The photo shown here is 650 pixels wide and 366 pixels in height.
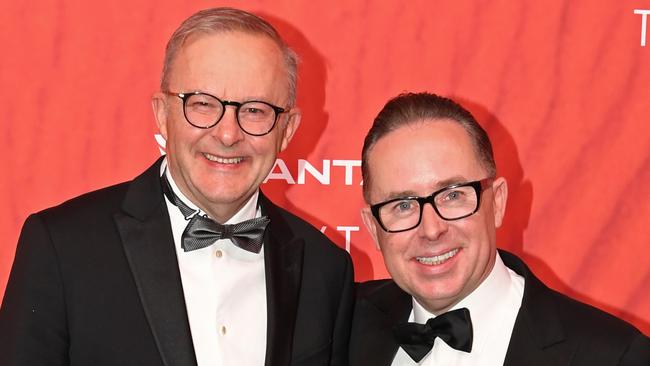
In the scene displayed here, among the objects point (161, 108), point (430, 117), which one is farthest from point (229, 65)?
point (430, 117)

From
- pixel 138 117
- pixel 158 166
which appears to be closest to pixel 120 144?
pixel 138 117

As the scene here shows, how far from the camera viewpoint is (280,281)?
2672 mm

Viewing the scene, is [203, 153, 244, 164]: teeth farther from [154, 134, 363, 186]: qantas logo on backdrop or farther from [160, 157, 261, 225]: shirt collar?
[154, 134, 363, 186]: qantas logo on backdrop

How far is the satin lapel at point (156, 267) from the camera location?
7.97ft

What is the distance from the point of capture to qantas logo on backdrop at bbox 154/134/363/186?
339cm

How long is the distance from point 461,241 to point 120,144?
1.30 meters

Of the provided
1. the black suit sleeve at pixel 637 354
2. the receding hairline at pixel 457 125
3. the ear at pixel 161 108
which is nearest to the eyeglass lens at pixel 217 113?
the ear at pixel 161 108

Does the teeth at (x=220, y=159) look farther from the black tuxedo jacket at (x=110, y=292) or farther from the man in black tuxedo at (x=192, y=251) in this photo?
the black tuxedo jacket at (x=110, y=292)

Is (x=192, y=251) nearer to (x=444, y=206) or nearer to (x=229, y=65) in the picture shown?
(x=229, y=65)

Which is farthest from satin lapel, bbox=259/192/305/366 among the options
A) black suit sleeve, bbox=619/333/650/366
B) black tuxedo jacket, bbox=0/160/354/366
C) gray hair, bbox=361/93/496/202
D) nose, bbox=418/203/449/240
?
black suit sleeve, bbox=619/333/650/366

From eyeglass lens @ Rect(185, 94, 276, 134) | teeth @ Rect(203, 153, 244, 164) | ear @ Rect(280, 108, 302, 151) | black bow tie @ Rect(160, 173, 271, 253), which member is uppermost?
eyeglass lens @ Rect(185, 94, 276, 134)

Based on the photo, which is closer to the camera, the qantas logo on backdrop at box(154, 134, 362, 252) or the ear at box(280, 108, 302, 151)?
the ear at box(280, 108, 302, 151)

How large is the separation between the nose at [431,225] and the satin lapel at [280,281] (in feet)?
1.36

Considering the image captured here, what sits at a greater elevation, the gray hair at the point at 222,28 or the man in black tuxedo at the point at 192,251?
the gray hair at the point at 222,28
